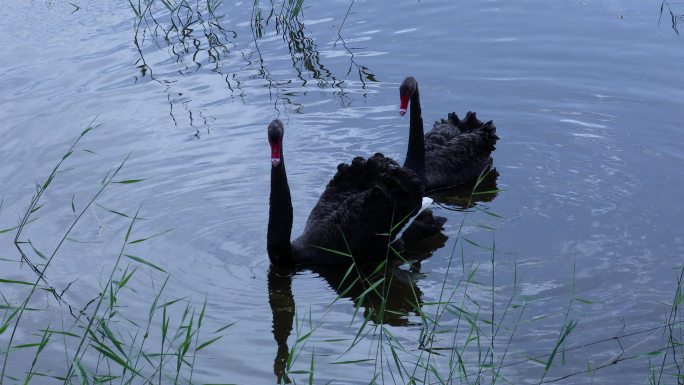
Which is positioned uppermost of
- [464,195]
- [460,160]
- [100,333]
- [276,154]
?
[276,154]

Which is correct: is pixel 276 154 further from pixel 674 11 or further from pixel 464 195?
pixel 674 11

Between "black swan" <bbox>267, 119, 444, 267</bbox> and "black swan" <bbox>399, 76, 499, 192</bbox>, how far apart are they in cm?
67

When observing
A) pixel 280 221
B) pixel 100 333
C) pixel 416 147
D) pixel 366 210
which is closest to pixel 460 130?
pixel 416 147

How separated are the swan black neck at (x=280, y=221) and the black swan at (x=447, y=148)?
1.32 meters

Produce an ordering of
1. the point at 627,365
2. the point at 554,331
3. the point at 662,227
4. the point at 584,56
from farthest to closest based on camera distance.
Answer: the point at 584,56
the point at 662,227
the point at 554,331
the point at 627,365

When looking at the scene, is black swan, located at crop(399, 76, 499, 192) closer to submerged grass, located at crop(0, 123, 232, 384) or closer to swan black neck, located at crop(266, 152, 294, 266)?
swan black neck, located at crop(266, 152, 294, 266)

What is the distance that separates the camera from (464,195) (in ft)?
23.7

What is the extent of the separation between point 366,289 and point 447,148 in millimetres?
2039

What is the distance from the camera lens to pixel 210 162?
725 centimetres

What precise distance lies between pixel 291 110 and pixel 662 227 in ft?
9.94

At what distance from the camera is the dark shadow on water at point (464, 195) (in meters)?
6.98

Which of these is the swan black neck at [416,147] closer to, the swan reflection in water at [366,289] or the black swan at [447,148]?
the black swan at [447,148]

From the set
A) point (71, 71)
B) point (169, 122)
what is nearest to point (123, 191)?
point (169, 122)

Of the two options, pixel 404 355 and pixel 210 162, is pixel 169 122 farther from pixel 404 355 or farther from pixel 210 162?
pixel 404 355
